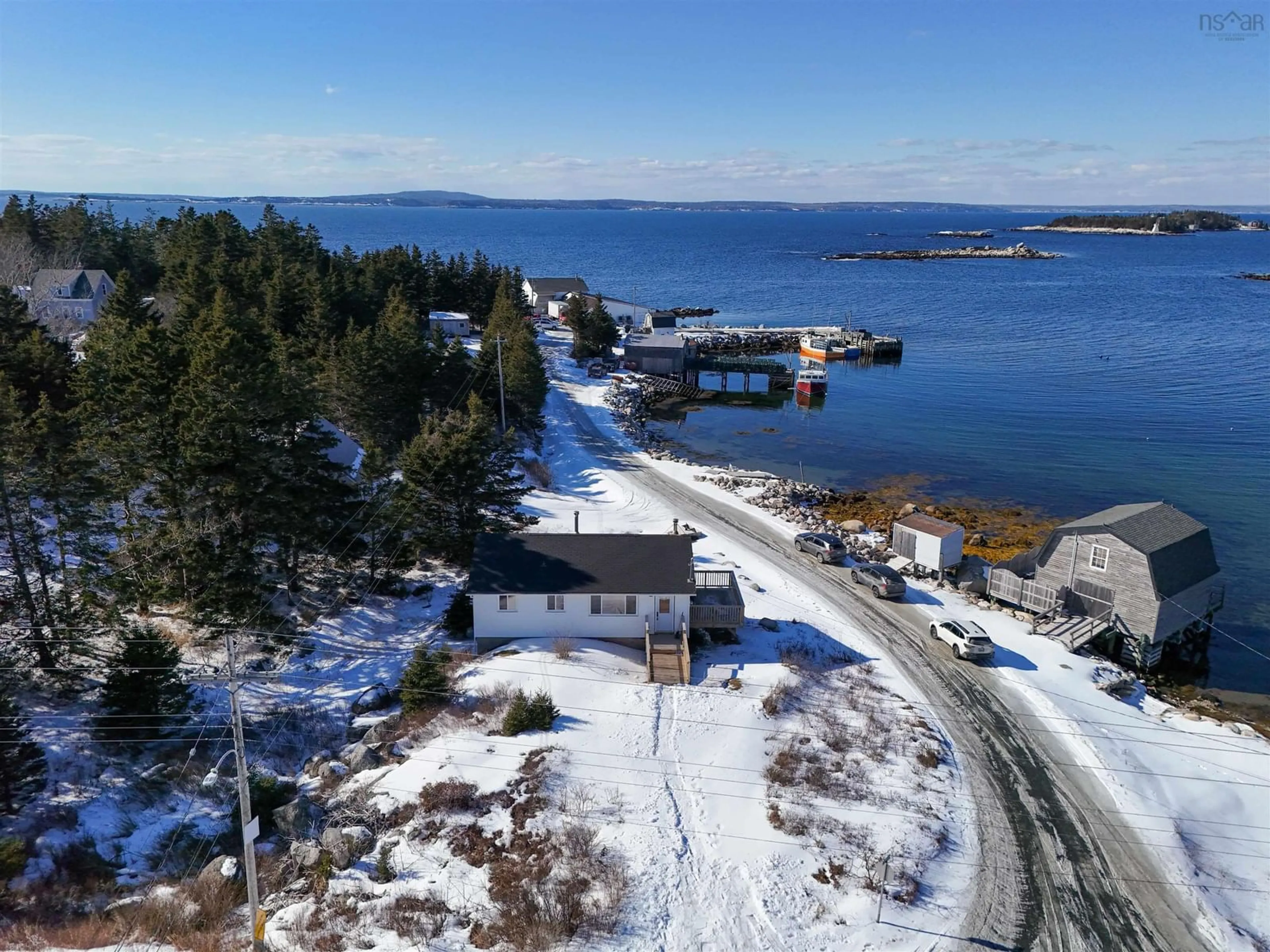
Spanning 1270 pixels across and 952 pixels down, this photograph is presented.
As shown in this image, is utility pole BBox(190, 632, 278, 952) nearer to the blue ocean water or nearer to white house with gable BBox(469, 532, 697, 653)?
white house with gable BBox(469, 532, 697, 653)

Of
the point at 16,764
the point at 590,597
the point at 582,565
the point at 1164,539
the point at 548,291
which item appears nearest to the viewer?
the point at 16,764

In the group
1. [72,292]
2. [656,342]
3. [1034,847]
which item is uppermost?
[72,292]

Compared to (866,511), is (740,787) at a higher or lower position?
lower

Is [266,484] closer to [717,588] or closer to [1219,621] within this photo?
[717,588]

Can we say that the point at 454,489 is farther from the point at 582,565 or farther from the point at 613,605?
the point at 613,605

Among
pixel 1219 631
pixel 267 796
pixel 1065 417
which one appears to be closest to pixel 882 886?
pixel 267 796

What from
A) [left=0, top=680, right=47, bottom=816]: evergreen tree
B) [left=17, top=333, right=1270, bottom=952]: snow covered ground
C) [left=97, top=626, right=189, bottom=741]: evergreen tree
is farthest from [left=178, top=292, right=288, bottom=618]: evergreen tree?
[left=0, top=680, right=47, bottom=816]: evergreen tree

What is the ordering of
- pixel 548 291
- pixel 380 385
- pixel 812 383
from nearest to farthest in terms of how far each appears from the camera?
pixel 380 385
pixel 812 383
pixel 548 291
